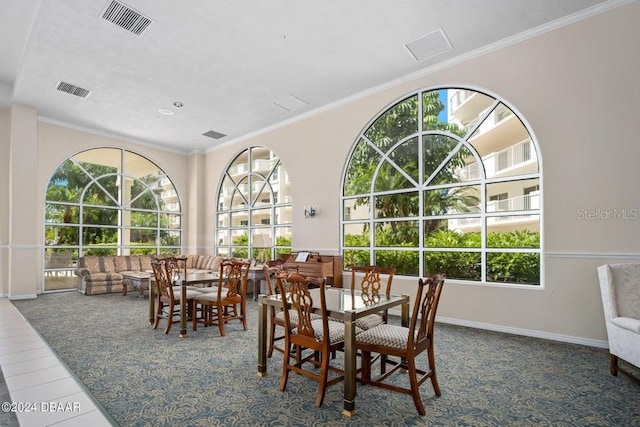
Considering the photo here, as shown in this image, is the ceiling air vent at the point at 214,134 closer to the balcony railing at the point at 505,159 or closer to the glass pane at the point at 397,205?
the glass pane at the point at 397,205

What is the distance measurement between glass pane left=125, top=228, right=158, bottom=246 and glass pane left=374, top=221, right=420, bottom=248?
6.33 meters

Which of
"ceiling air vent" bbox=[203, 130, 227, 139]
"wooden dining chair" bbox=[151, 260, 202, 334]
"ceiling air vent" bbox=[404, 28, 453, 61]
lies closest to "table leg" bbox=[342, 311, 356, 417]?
"wooden dining chair" bbox=[151, 260, 202, 334]

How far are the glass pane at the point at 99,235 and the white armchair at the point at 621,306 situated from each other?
30.5 ft

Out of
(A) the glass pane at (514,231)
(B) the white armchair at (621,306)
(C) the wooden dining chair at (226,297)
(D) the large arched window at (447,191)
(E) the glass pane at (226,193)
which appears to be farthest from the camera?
(E) the glass pane at (226,193)

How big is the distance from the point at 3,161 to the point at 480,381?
29.5 feet

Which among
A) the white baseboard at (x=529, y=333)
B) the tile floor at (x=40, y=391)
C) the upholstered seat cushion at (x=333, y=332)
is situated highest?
the upholstered seat cushion at (x=333, y=332)

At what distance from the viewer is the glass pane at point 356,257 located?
231 inches

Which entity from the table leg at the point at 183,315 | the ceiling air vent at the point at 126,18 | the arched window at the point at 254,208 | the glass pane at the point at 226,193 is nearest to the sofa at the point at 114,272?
the arched window at the point at 254,208

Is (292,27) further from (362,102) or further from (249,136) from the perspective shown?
(249,136)

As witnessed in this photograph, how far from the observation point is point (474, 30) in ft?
14.0

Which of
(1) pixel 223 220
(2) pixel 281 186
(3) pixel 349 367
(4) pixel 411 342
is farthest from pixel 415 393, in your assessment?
(1) pixel 223 220

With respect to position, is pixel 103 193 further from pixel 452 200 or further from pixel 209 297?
pixel 452 200

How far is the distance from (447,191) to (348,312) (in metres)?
3.30

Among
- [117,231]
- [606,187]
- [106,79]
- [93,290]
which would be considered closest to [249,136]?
[106,79]
